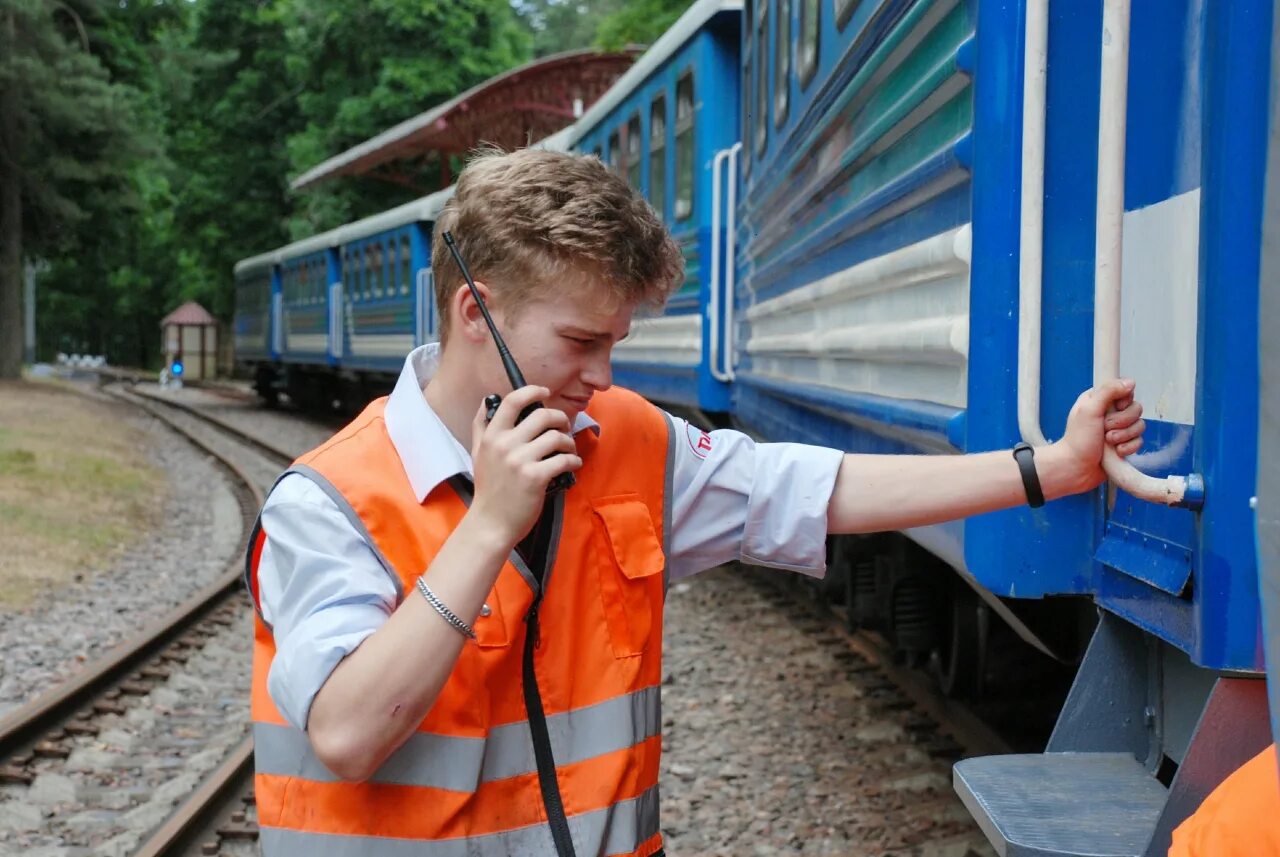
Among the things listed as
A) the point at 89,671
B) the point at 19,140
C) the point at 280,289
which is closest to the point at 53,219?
the point at 19,140

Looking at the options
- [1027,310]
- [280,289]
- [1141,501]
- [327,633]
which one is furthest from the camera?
[280,289]

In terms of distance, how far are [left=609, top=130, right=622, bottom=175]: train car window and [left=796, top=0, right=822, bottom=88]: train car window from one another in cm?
501

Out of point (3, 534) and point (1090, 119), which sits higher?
point (1090, 119)

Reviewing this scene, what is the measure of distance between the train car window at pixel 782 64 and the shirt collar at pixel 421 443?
3.49 metres

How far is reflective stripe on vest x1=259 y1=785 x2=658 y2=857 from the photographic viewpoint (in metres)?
1.83

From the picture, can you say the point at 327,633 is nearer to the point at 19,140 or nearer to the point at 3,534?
the point at 3,534

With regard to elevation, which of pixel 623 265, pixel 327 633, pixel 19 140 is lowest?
pixel 327 633

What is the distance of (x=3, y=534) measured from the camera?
10.7 metres

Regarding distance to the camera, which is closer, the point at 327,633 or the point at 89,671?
the point at 327,633

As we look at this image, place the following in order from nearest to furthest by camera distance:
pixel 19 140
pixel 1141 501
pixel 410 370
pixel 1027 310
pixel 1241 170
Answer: pixel 1241 170 < pixel 410 370 < pixel 1141 501 < pixel 1027 310 < pixel 19 140

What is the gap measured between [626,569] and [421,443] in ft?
1.10

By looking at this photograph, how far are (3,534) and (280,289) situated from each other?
59.6ft

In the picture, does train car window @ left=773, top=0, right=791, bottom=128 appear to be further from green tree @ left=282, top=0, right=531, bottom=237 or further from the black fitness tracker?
green tree @ left=282, top=0, right=531, bottom=237

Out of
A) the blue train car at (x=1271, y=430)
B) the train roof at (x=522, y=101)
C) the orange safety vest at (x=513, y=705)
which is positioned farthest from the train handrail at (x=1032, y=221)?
the train roof at (x=522, y=101)
